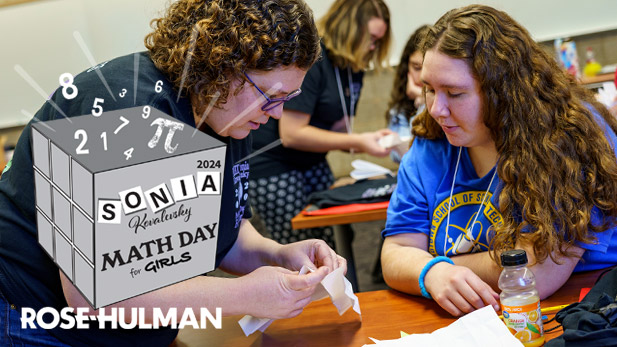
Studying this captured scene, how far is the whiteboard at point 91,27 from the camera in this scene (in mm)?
5273

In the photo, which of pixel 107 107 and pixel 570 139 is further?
pixel 570 139

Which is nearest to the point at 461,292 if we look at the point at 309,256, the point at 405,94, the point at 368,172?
the point at 309,256

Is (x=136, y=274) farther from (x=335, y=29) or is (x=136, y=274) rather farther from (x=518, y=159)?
(x=335, y=29)

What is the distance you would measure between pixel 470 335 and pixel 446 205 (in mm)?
446

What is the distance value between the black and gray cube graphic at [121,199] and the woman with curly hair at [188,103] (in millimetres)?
40

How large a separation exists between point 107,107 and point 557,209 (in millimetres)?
887

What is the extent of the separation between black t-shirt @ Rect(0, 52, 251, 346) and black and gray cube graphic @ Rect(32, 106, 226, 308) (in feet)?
0.10

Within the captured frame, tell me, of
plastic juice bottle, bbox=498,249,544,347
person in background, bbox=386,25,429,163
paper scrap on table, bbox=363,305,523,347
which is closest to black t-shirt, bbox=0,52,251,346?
paper scrap on table, bbox=363,305,523,347

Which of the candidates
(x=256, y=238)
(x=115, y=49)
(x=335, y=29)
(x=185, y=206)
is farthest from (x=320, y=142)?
(x=115, y=49)

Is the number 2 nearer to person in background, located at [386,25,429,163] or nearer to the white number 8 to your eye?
the white number 8

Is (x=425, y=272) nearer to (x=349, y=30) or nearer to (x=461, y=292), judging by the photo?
(x=461, y=292)

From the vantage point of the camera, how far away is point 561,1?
5273 millimetres

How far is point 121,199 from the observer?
0.91 metres

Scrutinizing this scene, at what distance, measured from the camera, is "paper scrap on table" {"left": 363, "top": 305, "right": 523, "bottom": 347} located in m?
1.09
